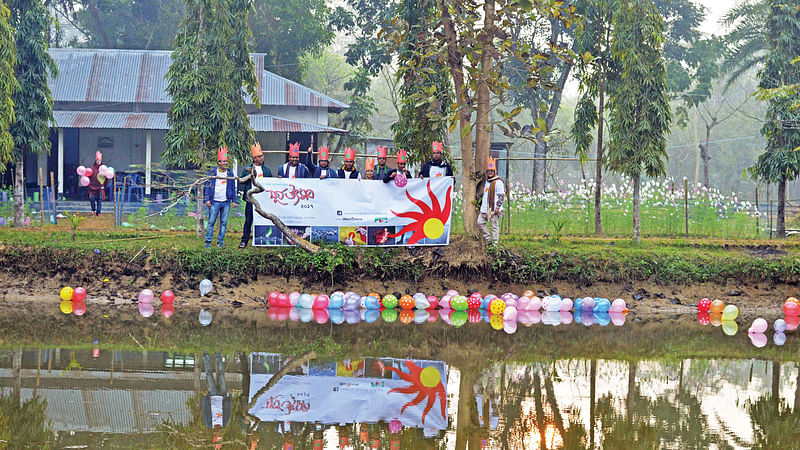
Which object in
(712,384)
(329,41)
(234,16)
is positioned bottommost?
(712,384)

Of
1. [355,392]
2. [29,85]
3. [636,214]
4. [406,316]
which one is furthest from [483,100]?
[29,85]

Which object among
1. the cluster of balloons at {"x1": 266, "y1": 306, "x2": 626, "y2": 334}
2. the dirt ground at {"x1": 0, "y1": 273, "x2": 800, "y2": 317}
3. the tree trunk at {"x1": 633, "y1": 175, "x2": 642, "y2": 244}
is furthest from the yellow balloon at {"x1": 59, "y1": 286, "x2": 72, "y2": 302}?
the tree trunk at {"x1": 633, "y1": 175, "x2": 642, "y2": 244}

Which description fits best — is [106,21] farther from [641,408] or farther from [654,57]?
[641,408]

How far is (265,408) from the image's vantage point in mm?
8078

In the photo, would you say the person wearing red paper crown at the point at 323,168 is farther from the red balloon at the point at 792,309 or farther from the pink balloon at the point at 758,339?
the red balloon at the point at 792,309

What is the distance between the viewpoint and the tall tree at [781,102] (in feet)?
67.1

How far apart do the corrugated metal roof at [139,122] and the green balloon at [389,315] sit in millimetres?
13052

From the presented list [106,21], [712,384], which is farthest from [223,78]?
[106,21]

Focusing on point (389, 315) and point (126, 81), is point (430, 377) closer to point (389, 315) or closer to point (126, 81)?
point (389, 315)

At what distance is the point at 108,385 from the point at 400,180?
7652 millimetres

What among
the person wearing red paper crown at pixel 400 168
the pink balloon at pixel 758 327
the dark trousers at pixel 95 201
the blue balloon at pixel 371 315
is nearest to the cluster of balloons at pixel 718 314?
the pink balloon at pixel 758 327

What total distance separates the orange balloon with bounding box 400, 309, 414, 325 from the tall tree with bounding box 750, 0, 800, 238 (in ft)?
34.7

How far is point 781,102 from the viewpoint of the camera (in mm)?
20391

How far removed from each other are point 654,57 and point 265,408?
13.2 metres
